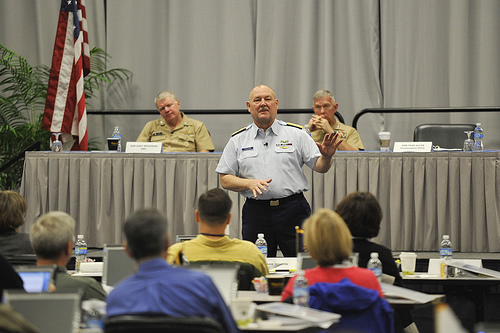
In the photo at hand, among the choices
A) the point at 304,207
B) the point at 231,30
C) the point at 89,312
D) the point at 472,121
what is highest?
the point at 231,30

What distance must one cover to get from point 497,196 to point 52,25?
6462 mm

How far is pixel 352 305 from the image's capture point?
2535 mm

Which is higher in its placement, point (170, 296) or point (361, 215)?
point (361, 215)

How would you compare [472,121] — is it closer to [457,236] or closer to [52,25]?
[457,236]

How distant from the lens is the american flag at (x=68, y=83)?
7277 mm

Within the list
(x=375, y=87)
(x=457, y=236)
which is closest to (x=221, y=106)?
(x=375, y=87)

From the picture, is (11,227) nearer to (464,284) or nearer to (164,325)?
(164,325)

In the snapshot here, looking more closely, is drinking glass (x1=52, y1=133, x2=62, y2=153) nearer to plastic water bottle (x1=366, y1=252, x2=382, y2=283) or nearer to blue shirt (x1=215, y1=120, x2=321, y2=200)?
blue shirt (x1=215, y1=120, x2=321, y2=200)

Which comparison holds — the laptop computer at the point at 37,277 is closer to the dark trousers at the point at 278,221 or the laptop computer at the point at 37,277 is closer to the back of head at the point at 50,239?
the back of head at the point at 50,239

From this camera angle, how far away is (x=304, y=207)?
4746 millimetres

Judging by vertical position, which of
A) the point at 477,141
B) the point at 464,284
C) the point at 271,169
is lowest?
the point at 464,284

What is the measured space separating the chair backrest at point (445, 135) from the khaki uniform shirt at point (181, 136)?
2.16m

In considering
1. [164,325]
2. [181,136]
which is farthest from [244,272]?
[181,136]

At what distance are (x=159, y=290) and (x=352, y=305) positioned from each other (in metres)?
0.77
